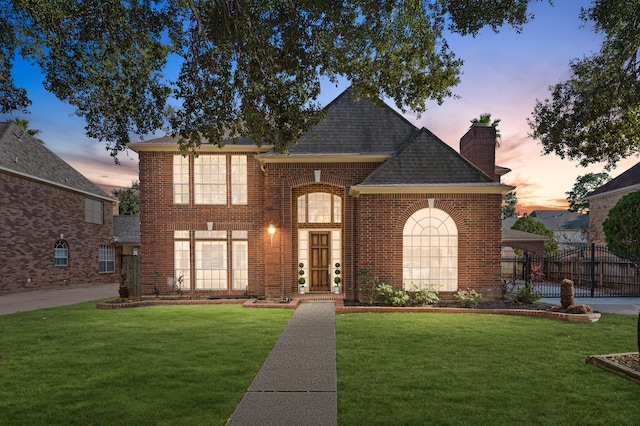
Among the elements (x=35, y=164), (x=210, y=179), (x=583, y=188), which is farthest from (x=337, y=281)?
(x=583, y=188)

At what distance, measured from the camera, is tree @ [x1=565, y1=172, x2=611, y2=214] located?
59375 millimetres

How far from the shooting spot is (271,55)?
721 cm

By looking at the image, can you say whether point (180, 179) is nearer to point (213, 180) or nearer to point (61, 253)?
point (213, 180)

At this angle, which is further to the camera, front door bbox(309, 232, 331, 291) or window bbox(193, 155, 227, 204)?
window bbox(193, 155, 227, 204)

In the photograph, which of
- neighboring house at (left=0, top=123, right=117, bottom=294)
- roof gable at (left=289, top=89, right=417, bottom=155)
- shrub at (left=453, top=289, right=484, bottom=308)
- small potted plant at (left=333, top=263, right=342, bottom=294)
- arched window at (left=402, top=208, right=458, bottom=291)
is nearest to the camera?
shrub at (left=453, top=289, right=484, bottom=308)

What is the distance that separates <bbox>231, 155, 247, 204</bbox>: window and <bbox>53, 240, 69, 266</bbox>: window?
1345 cm

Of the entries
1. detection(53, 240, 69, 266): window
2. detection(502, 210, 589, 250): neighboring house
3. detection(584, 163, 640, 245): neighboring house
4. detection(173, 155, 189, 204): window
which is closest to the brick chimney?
detection(173, 155, 189, 204): window

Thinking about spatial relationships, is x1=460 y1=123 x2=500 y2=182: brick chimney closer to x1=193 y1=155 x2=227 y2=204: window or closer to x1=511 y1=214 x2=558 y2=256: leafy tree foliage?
x1=193 y1=155 x2=227 y2=204: window

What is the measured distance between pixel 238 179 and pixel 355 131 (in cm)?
502

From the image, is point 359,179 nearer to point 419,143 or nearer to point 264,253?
point 419,143

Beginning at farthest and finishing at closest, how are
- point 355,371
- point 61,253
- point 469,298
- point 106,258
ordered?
point 106,258
point 61,253
point 469,298
point 355,371

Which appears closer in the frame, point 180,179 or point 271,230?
point 271,230

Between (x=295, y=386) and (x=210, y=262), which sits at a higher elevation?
(x=210, y=262)

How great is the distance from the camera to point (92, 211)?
23875 millimetres
